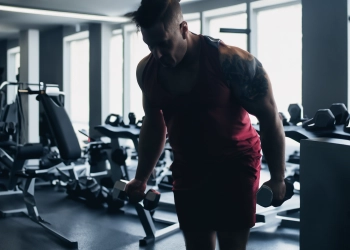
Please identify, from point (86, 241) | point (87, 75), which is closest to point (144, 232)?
point (86, 241)

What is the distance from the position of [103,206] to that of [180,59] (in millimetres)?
2432

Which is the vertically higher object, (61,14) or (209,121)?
(61,14)

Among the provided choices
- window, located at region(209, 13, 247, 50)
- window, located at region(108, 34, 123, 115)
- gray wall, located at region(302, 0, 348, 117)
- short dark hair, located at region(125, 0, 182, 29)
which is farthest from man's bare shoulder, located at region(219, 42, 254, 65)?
window, located at region(108, 34, 123, 115)

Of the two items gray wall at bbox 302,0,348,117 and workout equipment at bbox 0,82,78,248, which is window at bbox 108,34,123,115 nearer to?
workout equipment at bbox 0,82,78,248

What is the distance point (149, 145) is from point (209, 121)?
0.84ft

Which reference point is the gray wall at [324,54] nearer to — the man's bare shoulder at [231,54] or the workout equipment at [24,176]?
the workout equipment at [24,176]

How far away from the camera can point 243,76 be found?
3.11 feet

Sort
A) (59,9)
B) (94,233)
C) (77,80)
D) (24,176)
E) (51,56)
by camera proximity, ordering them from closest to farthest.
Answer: (94,233), (24,176), (59,9), (77,80), (51,56)

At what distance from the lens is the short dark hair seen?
2.97 ft

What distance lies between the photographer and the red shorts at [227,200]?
100 cm

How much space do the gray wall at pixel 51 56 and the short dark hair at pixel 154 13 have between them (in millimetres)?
6574

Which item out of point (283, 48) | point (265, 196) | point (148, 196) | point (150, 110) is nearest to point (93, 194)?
point (148, 196)

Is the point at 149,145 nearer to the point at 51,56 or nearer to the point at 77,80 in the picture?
Result: the point at 77,80

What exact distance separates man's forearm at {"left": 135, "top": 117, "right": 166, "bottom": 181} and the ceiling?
137 inches
